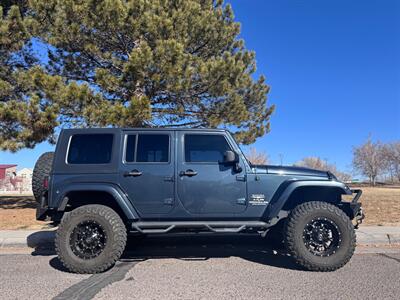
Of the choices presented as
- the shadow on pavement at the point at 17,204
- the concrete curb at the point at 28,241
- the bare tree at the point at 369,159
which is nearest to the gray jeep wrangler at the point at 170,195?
the concrete curb at the point at 28,241

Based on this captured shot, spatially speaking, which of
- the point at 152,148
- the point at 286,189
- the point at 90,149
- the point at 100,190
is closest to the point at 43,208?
the point at 100,190

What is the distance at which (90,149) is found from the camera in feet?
19.6

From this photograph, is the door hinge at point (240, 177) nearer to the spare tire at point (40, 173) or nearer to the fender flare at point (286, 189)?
the fender flare at point (286, 189)

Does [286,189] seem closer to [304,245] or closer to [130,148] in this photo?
[304,245]

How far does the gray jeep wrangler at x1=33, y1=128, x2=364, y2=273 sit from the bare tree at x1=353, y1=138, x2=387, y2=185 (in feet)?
258

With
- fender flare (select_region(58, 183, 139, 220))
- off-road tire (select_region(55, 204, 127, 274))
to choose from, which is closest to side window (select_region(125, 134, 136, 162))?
fender flare (select_region(58, 183, 139, 220))

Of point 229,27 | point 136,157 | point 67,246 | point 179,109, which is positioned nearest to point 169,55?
point 179,109

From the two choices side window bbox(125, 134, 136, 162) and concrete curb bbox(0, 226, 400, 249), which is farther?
concrete curb bbox(0, 226, 400, 249)

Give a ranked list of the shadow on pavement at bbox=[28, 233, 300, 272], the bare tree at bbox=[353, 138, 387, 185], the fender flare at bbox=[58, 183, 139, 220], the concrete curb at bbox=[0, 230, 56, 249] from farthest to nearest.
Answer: the bare tree at bbox=[353, 138, 387, 185] < the concrete curb at bbox=[0, 230, 56, 249] < the shadow on pavement at bbox=[28, 233, 300, 272] < the fender flare at bbox=[58, 183, 139, 220]

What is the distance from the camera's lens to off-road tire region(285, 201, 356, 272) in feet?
17.9

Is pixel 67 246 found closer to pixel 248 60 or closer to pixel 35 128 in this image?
pixel 35 128

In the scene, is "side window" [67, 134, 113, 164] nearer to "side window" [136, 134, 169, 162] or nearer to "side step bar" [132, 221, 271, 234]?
"side window" [136, 134, 169, 162]

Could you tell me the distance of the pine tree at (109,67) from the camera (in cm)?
1147

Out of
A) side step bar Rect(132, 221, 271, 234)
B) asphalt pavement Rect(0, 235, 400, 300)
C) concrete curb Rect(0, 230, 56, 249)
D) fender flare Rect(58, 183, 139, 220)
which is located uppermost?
fender flare Rect(58, 183, 139, 220)
